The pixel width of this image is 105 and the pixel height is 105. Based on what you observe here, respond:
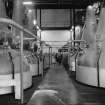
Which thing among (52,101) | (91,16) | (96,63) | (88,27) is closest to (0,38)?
(52,101)

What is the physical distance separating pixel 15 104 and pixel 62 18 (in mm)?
15592

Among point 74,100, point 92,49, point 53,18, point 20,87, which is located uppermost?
point 53,18

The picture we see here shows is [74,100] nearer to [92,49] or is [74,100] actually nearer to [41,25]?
[92,49]

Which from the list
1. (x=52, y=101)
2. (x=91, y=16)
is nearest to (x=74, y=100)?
(x=52, y=101)

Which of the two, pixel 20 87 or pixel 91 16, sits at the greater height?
pixel 91 16

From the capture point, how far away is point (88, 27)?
7.86m

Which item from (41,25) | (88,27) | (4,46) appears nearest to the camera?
(4,46)

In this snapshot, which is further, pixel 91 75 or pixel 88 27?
pixel 88 27

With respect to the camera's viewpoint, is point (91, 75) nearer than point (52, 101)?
No

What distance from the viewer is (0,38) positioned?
166 inches

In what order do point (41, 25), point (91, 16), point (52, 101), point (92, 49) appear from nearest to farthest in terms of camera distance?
point (52, 101)
point (92, 49)
point (91, 16)
point (41, 25)

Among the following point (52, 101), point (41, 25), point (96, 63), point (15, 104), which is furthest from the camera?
point (41, 25)

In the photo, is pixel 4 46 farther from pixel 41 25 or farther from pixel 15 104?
pixel 41 25

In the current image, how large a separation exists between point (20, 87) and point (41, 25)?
49.4 feet
